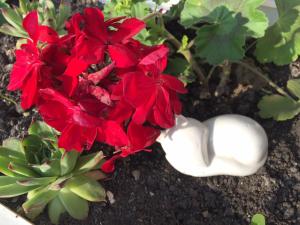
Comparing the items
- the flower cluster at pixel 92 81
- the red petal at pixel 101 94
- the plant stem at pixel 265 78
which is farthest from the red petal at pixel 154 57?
the plant stem at pixel 265 78

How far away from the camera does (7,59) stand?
65.6 inches

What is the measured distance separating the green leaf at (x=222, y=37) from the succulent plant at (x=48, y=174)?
396 mm

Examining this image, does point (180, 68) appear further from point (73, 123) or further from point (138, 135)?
point (73, 123)

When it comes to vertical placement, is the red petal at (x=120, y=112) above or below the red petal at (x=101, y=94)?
below

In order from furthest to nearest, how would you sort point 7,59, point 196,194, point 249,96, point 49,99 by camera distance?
point 7,59, point 249,96, point 196,194, point 49,99

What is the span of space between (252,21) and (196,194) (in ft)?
1.63

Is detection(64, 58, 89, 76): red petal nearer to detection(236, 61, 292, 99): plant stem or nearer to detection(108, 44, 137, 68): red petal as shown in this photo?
detection(108, 44, 137, 68): red petal

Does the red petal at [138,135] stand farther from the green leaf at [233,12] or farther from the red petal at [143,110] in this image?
the green leaf at [233,12]

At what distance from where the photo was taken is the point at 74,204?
1326 mm

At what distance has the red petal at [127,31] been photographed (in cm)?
110

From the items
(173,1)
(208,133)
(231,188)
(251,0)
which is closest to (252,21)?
(251,0)

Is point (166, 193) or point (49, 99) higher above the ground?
point (49, 99)

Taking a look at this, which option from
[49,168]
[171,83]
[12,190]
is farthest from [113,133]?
[12,190]

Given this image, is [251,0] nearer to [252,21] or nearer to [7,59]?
[252,21]
